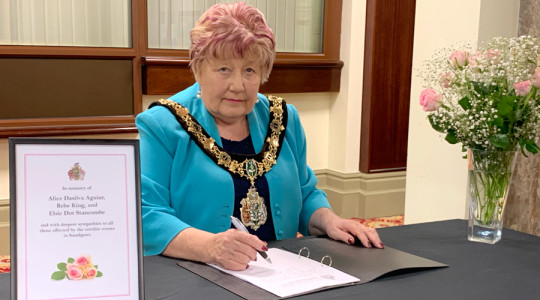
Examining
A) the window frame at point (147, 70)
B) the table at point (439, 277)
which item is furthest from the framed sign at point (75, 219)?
the window frame at point (147, 70)

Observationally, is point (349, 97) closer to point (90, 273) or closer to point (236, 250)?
point (236, 250)

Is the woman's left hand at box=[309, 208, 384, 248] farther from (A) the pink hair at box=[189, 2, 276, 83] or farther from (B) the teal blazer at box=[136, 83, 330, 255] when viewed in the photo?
(A) the pink hair at box=[189, 2, 276, 83]

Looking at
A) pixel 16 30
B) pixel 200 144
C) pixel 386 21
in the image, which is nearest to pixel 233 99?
pixel 200 144

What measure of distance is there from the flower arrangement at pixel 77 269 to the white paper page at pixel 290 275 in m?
0.43

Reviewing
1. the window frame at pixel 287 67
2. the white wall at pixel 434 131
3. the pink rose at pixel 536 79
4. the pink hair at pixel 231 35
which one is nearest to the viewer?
the pink rose at pixel 536 79

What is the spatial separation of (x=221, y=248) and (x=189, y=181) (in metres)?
0.38

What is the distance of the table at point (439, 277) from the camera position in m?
1.47

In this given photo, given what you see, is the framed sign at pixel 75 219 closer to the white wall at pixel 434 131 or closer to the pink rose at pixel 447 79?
the pink rose at pixel 447 79

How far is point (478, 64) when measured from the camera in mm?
1916

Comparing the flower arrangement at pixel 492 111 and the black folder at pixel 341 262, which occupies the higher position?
the flower arrangement at pixel 492 111

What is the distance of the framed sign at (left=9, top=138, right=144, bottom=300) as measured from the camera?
1157mm

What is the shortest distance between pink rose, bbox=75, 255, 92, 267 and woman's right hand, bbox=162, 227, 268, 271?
463 mm

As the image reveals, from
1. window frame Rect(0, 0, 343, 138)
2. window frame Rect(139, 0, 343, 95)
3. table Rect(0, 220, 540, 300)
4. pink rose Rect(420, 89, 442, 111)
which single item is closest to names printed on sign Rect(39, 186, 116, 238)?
table Rect(0, 220, 540, 300)

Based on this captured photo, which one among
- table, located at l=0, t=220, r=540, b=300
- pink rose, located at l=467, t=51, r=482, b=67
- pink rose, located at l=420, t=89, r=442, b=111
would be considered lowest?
table, located at l=0, t=220, r=540, b=300
